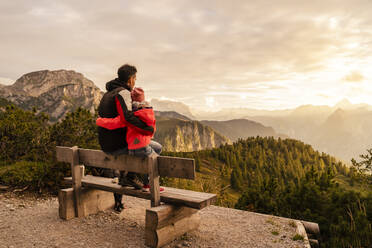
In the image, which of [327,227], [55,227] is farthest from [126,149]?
[327,227]

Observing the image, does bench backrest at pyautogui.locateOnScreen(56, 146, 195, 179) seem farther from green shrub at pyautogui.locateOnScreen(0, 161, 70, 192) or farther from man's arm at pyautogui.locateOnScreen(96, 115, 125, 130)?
green shrub at pyautogui.locateOnScreen(0, 161, 70, 192)

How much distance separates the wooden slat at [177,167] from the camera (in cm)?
431

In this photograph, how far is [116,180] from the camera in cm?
581

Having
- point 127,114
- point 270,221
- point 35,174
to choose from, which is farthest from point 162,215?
point 35,174

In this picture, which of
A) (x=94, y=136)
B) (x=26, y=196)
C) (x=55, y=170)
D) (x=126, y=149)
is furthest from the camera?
(x=94, y=136)

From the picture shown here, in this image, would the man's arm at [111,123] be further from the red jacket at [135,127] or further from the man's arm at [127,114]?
the man's arm at [127,114]

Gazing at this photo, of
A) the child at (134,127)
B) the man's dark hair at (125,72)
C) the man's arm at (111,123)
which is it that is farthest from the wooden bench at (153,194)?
the man's dark hair at (125,72)

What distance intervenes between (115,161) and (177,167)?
4.92 feet

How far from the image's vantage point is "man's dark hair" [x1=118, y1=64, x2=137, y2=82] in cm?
500

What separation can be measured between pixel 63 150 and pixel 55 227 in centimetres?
173

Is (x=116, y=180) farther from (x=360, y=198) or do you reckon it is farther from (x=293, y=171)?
(x=293, y=171)

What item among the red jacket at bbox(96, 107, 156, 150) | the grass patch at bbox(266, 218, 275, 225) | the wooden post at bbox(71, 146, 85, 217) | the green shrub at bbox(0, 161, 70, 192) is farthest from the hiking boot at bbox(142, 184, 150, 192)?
the green shrub at bbox(0, 161, 70, 192)

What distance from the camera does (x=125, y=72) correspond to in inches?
197

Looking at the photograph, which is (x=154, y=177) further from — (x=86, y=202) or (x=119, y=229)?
(x=86, y=202)
